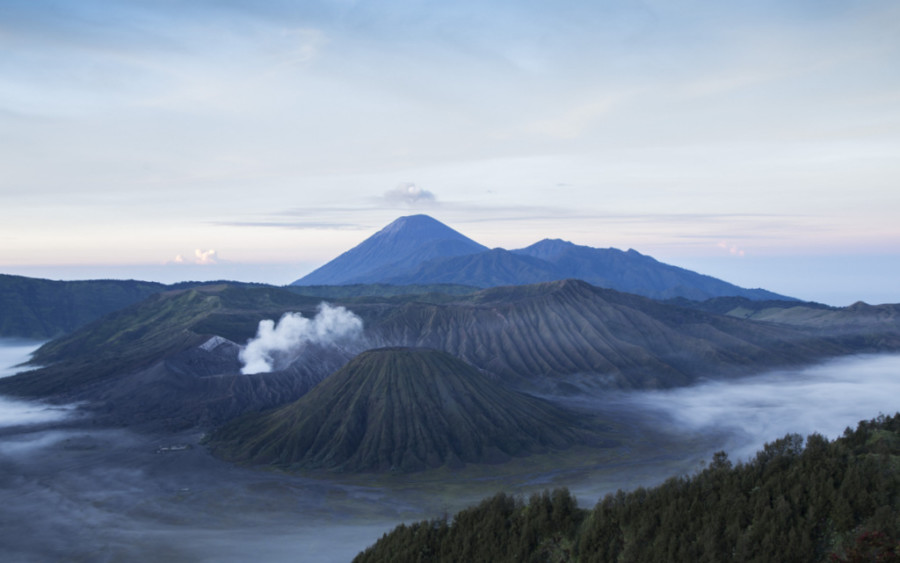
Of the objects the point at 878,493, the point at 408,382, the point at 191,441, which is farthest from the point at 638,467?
the point at 191,441

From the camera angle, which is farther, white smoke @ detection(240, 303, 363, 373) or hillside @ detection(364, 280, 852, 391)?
hillside @ detection(364, 280, 852, 391)

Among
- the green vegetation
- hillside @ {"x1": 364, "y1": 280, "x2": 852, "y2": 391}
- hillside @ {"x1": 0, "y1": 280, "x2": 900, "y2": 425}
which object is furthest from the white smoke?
hillside @ {"x1": 364, "y1": 280, "x2": 852, "y2": 391}

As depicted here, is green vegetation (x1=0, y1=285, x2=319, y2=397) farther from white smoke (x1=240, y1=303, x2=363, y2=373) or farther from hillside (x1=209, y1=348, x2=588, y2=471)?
hillside (x1=209, y1=348, x2=588, y2=471)

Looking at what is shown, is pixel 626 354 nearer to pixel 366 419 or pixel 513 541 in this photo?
pixel 366 419

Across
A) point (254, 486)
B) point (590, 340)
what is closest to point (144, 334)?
point (254, 486)

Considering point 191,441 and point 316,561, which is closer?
point 316,561

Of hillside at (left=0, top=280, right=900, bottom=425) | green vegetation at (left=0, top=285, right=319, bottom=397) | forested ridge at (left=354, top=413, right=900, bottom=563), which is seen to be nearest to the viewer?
forested ridge at (left=354, top=413, right=900, bottom=563)
